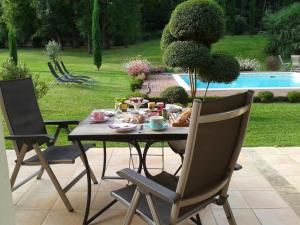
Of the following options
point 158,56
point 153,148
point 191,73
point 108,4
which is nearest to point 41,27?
point 108,4

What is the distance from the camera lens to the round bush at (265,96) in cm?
834

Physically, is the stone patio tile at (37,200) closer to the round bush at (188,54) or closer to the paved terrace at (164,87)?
the round bush at (188,54)

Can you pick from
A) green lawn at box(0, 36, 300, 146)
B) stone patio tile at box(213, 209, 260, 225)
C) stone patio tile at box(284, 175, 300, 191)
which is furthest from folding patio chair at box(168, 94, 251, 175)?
green lawn at box(0, 36, 300, 146)

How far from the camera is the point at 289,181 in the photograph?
3385 millimetres

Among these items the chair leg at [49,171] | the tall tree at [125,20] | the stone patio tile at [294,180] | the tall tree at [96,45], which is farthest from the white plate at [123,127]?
the tall tree at [125,20]

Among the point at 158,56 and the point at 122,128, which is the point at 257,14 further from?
the point at 122,128

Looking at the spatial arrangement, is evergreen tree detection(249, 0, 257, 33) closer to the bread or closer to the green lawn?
the green lawn

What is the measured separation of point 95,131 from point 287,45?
19565 mm

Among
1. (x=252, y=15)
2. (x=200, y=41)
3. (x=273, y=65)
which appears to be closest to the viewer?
(x=200, y=41)

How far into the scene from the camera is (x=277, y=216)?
106 inches

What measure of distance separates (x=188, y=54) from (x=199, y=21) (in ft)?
1.88

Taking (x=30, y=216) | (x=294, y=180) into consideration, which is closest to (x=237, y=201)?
(x=294, y=180)

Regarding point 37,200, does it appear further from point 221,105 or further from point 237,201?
point 221,105

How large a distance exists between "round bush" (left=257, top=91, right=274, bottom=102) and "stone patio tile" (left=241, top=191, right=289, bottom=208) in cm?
557
